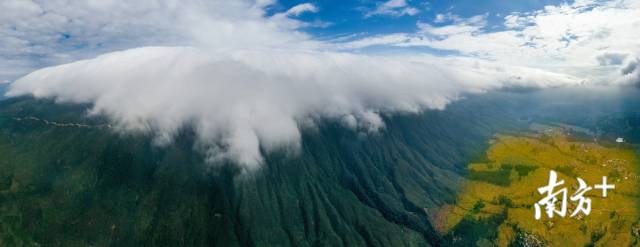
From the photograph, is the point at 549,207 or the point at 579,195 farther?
the point at 549,207

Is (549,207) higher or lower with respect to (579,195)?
lower

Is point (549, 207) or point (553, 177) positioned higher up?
point (553, 177)

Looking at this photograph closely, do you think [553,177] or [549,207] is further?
[549,207]
